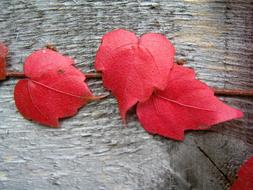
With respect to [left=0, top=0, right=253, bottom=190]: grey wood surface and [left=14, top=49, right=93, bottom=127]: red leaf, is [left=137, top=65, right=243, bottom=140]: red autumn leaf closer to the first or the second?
[left=0, top=0, right=253, bottom=190]: grey wood surface

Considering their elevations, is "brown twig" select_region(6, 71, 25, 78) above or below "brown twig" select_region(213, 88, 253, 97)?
above

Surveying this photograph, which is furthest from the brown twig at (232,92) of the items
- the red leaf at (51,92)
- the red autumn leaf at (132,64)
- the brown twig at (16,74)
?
the brown twig at (16,74)

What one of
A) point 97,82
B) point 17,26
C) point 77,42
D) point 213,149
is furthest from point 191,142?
point 17,26

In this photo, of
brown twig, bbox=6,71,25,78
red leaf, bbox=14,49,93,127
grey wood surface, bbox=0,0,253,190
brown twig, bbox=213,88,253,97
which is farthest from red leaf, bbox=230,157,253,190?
brown twig, bbox=6,71,25,78

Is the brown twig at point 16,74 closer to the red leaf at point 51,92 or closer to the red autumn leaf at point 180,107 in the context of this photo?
the red leaf at point 51,92

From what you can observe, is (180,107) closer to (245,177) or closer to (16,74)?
(245,177)

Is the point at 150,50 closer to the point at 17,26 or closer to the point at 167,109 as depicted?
the point at 167,109

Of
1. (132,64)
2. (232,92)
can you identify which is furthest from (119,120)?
(232,92)
